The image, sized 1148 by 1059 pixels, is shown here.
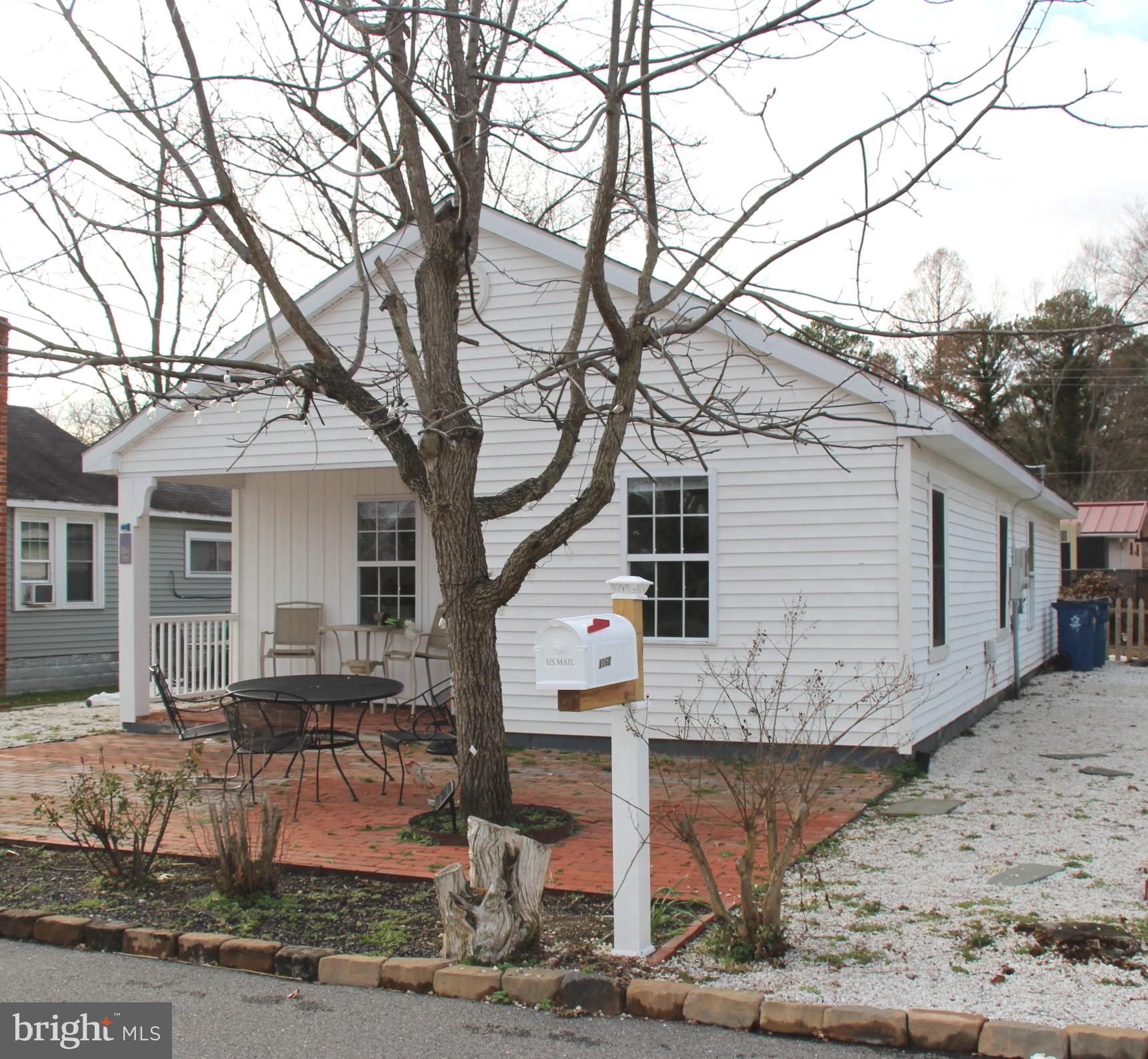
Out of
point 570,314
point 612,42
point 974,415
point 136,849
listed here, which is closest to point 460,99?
point 612,42

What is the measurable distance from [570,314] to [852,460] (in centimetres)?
292

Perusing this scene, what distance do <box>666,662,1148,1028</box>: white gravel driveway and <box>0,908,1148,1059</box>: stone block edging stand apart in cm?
17

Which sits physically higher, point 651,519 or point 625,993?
point 651,519

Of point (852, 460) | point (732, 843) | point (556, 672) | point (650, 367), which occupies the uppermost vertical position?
point (650, 367)

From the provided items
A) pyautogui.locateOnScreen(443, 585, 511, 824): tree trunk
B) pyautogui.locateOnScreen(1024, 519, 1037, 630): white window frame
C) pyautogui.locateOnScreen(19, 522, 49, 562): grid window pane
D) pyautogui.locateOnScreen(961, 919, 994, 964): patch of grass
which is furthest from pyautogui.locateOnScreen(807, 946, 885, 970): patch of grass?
pyautogui.locateOnScreen(19, 522, 49, 562): grid window pane

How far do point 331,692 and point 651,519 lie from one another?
10.9ft

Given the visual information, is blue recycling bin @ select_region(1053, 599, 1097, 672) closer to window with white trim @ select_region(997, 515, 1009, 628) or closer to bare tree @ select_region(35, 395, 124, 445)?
window with white trim @ select_region(997, 515, 1009, 628)

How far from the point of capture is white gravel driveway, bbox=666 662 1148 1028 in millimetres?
4266

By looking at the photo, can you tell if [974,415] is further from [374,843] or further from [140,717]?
[374,843]

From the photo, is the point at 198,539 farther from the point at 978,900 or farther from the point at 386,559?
the point at 978,900

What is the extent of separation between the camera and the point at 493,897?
4.68m

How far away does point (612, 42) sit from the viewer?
20.6 ft

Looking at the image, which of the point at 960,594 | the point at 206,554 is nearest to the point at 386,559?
the point at 960,594

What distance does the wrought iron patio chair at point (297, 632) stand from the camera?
512 inches
